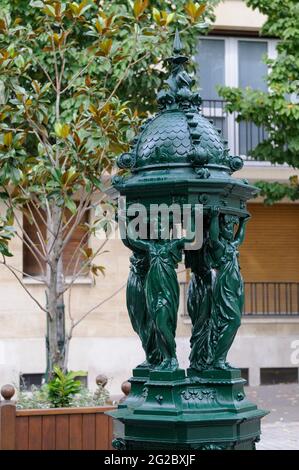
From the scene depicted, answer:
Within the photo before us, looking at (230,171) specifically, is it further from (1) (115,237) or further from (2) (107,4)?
(1) (115,237)

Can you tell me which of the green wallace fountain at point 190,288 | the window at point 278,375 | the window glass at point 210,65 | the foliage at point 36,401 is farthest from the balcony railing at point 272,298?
the green wallace fountain at point 190,288

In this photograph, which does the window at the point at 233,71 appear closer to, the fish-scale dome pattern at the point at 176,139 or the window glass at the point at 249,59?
the window glass at the point at 249,59

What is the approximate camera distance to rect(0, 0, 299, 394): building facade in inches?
687

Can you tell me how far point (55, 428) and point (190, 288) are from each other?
8.79 ft

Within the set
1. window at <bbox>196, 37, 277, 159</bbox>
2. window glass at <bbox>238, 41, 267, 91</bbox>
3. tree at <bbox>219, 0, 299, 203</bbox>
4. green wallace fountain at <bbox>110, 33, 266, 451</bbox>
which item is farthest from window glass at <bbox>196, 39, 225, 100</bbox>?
green wallace fountain at <bbox>110, 33, 266, 451</bbox>

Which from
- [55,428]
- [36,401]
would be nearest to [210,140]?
[55,428]

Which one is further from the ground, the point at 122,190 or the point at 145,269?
the point at 122,190

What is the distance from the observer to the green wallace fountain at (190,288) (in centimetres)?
561

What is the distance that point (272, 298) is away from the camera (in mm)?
19984

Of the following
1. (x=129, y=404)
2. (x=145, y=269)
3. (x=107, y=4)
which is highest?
(x=107, y=4)

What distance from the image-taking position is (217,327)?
5.99m

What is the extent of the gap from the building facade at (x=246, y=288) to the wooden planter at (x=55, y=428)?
798 cm

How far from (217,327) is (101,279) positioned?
12.0 meters

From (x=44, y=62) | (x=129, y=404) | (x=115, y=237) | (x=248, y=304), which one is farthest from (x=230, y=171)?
(x=248, y=304)
